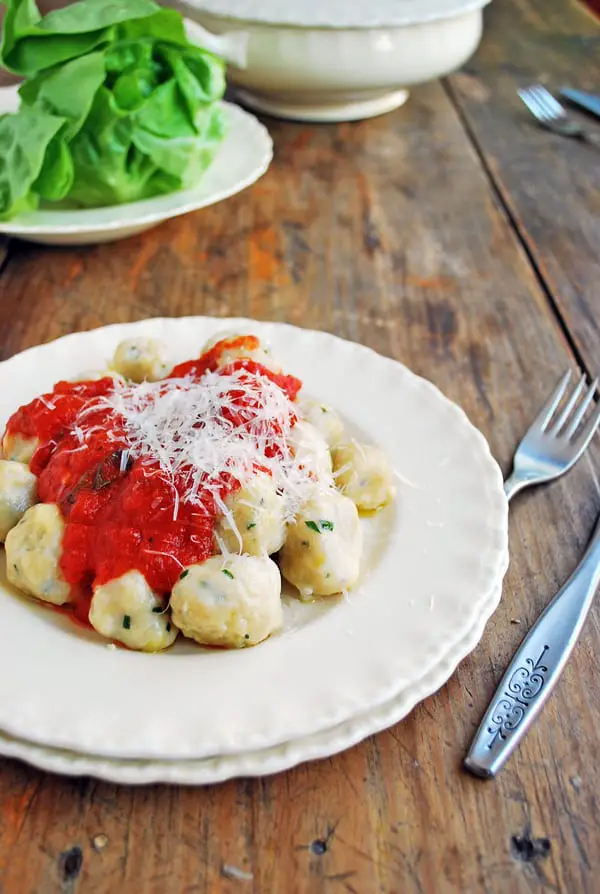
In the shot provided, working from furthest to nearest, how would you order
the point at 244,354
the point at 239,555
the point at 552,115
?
the point at 552,115 → the point at 244,354 → the point at 239,555

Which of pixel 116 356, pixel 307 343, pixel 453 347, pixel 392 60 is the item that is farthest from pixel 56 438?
pixel 392 60

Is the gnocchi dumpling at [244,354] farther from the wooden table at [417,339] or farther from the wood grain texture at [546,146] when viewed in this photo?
the wood grain texture at [546,146]

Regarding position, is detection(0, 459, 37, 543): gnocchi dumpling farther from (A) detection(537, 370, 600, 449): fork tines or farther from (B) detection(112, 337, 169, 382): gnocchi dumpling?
(A) detection(537, 370, 600, 449): fork tines

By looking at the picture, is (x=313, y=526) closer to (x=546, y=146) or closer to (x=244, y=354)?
(x=244, y=354)

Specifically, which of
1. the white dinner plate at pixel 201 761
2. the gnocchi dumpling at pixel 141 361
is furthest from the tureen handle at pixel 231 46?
the white dinner plate at pixel 201 761

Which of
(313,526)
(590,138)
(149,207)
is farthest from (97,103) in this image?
(590,138)

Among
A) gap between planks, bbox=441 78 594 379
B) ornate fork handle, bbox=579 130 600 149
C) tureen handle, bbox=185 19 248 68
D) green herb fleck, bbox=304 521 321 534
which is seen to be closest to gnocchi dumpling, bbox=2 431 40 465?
green herb fleck, bbox=304 521 321 534
